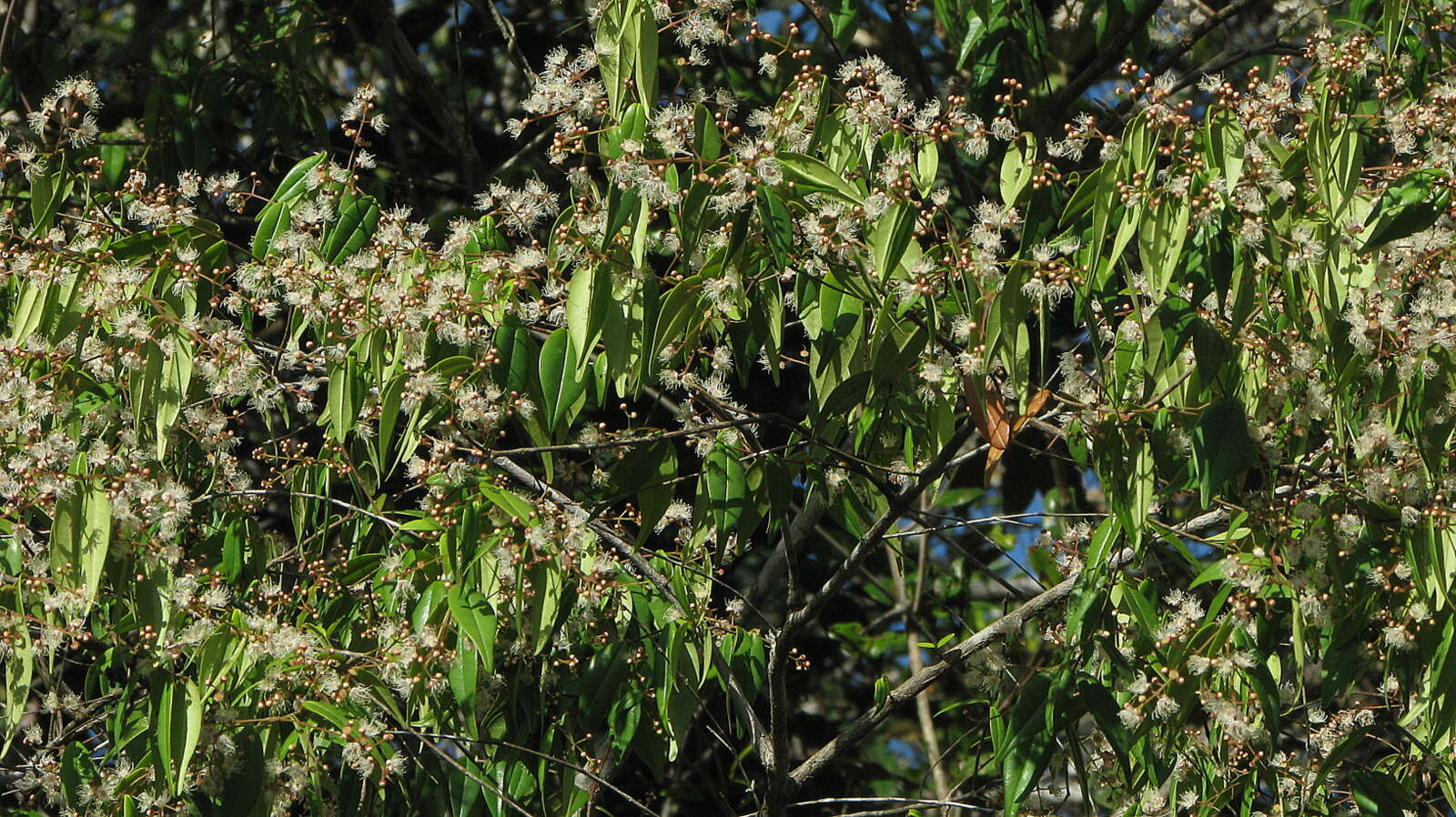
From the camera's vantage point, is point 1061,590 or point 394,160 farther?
point 394,160

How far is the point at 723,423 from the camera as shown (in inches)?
97.0

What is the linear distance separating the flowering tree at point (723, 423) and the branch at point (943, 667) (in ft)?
0.04

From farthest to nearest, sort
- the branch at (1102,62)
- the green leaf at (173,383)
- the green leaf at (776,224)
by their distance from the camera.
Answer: the branch at (1102,62)
the green leaf at (173,383)
the green leaf at (776,224)

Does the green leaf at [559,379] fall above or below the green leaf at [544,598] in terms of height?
above

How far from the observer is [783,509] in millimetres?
2484

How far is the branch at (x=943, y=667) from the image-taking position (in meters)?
2.62

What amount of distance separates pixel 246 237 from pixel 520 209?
212 centimetres

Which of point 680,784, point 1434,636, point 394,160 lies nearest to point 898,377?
point 1434,636

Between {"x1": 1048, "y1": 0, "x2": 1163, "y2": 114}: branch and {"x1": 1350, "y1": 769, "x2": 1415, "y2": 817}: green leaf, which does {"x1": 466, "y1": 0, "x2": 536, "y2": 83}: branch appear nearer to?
{"x1": 1048, "y1": 0, "x2": 1163, "y2": 114}: branch

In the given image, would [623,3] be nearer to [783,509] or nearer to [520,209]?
[520,209]

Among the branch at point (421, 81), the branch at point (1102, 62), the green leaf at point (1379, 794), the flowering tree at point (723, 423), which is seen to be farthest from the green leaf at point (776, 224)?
the branch at point (421, 81)

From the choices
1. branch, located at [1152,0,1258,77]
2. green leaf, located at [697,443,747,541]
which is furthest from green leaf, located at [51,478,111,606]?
branch, located at [1152,0,1258,77]

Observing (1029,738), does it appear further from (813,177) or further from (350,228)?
(350,228)

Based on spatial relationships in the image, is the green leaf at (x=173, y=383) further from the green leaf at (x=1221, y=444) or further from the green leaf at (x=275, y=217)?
the green leaf at (x=1221, y=444)
